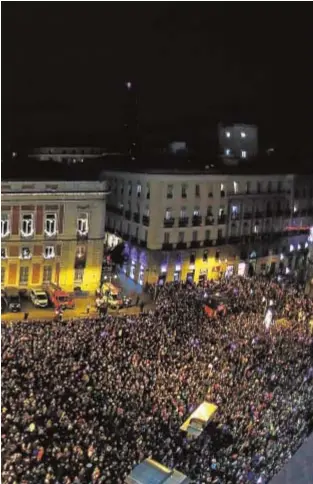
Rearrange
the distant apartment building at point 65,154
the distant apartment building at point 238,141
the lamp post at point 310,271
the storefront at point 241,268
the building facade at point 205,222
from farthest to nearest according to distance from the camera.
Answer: the lamp post at point 310,271 < the storefront at point 241,268 < the distant apartment building at point 238,141 < the building facade at point 205,222 < the distant apartment building at point 65,154

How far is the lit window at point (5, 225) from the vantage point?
180cm

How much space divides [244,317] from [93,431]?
71cm

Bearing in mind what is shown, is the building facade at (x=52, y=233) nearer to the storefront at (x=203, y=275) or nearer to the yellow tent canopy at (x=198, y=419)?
the storefront at (x=203, y=275)

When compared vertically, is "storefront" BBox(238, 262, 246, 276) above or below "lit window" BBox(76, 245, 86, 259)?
below

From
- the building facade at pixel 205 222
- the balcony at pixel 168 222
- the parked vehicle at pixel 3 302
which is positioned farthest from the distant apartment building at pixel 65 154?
the parked vehicle at pixel 3 302

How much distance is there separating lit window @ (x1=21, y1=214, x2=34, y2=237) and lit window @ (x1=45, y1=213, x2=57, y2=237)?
0.13 feet

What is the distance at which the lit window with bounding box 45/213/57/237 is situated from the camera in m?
1.81

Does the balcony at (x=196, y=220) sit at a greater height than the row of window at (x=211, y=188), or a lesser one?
lesser

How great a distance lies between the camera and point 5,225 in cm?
181

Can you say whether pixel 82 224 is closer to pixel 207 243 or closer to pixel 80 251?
pixel 80 251

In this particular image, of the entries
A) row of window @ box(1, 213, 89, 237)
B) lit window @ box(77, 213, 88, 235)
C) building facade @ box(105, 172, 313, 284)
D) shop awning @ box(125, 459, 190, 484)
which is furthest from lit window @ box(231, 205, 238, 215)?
shop awning @ box(125, 459, 190, 484)

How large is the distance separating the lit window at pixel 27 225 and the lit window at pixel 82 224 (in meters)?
0.14

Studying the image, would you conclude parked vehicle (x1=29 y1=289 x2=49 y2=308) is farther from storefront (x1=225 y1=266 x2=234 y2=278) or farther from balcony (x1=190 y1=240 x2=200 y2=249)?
storefront (x1=225 y1=266 x2=234 y2=278)

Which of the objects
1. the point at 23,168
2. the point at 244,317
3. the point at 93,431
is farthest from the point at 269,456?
the point at 23,168
